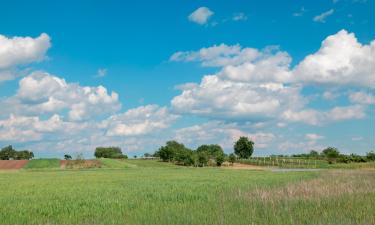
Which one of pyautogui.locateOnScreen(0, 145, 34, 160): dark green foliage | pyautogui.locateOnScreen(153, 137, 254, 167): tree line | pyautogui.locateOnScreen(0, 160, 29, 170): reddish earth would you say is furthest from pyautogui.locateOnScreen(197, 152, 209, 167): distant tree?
pyautogui.locateOnScreen(0, 145, 34, 160): dark green foliage

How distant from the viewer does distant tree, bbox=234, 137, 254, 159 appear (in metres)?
166

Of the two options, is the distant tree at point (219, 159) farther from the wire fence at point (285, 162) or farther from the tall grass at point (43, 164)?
the tall grass at point (43, 164)

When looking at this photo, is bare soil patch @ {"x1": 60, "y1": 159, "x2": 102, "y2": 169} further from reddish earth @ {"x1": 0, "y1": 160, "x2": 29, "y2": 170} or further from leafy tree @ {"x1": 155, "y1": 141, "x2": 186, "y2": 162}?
leafy tree @ {"x1": 155, "y1": 141, "x2": 186, "y2": 162}

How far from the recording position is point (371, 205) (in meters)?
17.7

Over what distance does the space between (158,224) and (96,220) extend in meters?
2.68

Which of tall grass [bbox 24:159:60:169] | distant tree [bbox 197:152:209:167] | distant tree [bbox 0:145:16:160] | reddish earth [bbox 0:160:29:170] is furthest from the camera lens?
distant tree [bbox 0:145:16:160]

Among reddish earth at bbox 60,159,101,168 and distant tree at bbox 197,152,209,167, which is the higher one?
distant tree at bbox 197,152,209,167

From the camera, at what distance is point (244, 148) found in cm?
16712

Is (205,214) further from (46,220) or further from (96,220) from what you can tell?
(46,220)

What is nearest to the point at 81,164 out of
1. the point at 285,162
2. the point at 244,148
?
the point at 285,162

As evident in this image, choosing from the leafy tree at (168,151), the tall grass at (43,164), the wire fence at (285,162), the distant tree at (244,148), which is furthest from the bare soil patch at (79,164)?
the distant tree at (244,148)

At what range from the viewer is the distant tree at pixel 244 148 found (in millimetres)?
166500

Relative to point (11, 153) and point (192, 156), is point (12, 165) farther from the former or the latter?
point (11, 153)

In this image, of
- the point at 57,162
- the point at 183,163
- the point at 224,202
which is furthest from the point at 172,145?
the point at 224,202
